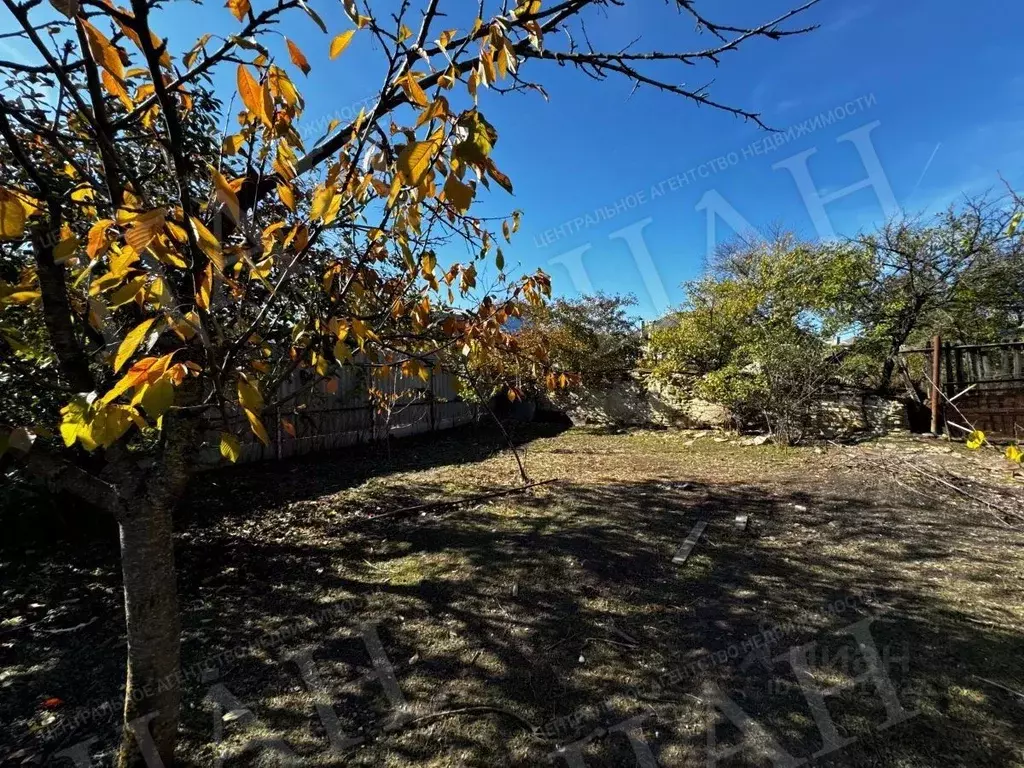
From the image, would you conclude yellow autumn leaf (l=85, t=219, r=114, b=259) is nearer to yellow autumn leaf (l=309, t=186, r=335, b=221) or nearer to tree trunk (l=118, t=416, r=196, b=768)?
yellow autumn leaf (l=309, t=186, r=335, b=221)

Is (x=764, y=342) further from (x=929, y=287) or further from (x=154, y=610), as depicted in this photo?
(x=154, y=610)

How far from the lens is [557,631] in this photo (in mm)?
2299

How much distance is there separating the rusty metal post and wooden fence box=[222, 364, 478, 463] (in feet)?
22.3

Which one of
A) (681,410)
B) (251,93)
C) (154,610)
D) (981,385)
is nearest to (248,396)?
(251,93)

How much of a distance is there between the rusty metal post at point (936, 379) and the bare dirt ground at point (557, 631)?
2.91 metres

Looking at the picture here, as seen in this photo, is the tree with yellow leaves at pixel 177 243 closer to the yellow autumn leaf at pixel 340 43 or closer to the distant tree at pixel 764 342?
the yellow autumn leaf at pixel 340 43

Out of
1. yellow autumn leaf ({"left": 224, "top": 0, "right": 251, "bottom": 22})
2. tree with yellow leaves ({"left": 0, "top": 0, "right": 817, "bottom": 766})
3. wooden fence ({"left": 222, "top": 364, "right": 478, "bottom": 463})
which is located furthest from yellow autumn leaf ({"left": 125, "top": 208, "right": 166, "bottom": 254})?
wooden fence ({"left": 222, "top": 364, "right": 478, "bottom": 463})

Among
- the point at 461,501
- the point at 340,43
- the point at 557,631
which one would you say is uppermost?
the point at 340,43

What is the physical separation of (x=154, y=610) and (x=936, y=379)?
351 inches

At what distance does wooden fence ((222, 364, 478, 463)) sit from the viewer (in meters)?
5.93

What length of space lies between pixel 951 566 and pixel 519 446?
600 centimetres

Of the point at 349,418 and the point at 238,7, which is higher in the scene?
the point at 238,7

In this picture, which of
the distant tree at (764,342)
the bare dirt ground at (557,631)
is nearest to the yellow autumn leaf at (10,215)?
the bare dirt ground at (557,631)

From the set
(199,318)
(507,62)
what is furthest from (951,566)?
(199,318)
